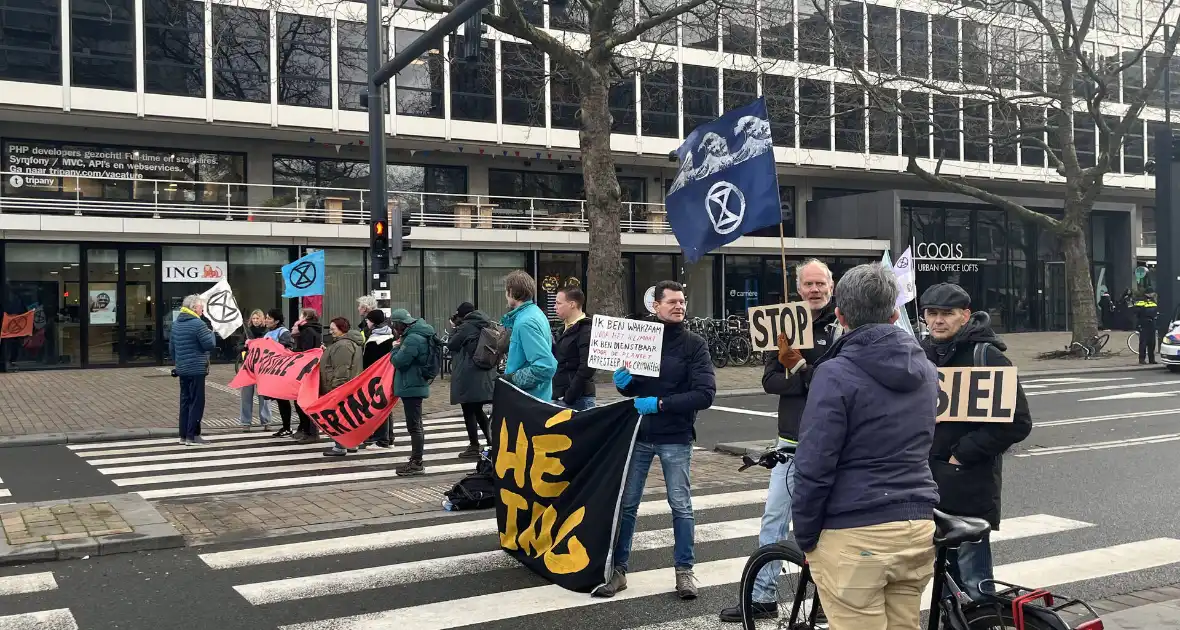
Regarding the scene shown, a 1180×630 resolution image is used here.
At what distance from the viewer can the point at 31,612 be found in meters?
5.39

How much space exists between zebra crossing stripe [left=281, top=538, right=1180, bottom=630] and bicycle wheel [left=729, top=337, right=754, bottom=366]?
18499 mm

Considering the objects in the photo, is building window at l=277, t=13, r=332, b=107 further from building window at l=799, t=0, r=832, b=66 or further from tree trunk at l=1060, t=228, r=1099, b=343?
tree trunk at l=1060, t=228, r=1099, b=343

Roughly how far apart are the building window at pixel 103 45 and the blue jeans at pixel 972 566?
83.0 ft

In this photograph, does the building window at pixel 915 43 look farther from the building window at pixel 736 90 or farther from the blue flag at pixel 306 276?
the blue flag at pixel 306 276

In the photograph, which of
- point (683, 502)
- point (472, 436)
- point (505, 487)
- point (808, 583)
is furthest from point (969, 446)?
point (472, 436)

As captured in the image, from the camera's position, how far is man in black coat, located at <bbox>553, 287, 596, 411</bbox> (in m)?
6.60

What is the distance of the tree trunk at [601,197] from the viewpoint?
20.0 m

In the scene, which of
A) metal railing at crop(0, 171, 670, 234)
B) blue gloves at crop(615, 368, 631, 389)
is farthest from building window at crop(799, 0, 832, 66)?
blue gloves at crop(615, 368, 631, 389)

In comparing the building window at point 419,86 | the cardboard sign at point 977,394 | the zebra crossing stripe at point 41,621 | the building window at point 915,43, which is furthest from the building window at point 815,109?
the zebra crossing stripe at point 41,621

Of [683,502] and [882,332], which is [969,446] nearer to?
[882,332]

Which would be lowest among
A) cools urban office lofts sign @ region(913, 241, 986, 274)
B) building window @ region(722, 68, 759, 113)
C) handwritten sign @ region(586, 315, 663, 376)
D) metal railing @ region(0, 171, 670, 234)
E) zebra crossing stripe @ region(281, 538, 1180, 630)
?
zebra crossing stripe @ region(281, 538, 1180, 630)

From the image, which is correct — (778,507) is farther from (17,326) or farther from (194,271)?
(194,271)

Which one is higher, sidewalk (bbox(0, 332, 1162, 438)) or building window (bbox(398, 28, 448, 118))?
building window (bbox(398, 28, 448, 118))

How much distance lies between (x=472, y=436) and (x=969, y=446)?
6820mm
